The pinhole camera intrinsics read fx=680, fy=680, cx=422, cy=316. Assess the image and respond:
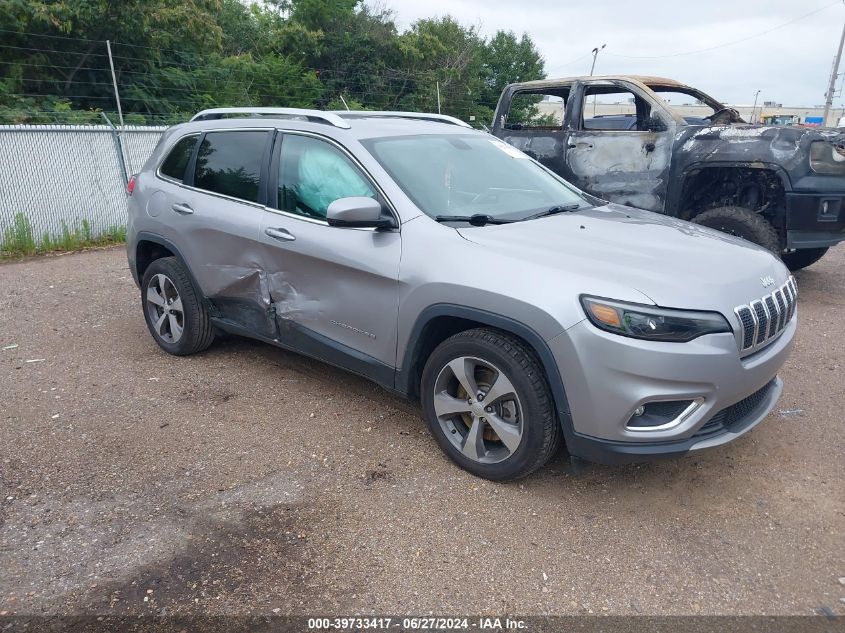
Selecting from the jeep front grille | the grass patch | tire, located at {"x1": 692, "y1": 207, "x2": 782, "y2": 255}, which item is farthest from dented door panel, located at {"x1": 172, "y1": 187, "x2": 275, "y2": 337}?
the grass patch

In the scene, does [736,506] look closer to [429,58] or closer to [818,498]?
[818,498]

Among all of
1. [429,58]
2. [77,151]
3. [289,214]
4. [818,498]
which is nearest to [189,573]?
[289,214]

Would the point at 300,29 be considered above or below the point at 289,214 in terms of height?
above

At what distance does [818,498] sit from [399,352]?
2.16 meters

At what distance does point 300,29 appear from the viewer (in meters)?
27.5

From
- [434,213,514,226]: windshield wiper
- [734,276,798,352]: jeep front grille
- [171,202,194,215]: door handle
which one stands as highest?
[434,213,514,226]: windshield wiper

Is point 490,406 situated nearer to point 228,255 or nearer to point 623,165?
point 228,255

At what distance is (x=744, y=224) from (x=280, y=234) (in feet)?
14.7

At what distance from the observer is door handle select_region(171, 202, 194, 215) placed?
4723mm

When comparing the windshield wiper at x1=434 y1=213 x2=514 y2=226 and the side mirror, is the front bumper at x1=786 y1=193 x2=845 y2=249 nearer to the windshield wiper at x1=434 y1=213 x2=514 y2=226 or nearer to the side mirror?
the windshield wiper at x1=434 y1=213 x2=514 y2=226

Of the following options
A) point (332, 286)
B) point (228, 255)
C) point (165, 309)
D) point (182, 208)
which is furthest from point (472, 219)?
point (165, 309)

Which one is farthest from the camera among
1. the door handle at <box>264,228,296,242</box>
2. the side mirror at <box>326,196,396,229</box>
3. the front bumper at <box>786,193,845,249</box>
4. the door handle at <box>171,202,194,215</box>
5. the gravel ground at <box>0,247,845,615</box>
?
the front bumper at <box>786,193,845,249</box>

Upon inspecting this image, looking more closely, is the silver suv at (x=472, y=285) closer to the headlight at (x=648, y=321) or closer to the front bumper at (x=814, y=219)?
the headlight at (x=648, y=321)

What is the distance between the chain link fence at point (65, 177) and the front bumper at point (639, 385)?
9.15m
